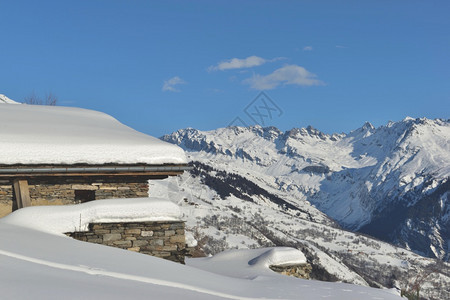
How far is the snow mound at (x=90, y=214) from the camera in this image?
9.39m

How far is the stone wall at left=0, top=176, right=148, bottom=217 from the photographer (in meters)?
10.5

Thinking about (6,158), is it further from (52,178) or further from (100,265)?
(100,265)

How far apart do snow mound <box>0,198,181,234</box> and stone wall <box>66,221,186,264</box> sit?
0.12m

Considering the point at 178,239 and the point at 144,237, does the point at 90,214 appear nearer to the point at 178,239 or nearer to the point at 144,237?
the point at 144,237

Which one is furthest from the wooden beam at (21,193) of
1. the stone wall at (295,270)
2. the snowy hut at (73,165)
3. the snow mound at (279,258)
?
the stone wall at (295,270)

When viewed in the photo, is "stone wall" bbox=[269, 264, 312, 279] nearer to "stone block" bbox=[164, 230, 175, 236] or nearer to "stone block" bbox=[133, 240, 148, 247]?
"stone block" bbox=[164, 230, 175, 236]

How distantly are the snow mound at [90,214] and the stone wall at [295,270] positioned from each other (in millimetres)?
5424

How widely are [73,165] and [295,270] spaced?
822cm

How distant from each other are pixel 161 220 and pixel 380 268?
8000 inches

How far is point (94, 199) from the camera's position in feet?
36.2

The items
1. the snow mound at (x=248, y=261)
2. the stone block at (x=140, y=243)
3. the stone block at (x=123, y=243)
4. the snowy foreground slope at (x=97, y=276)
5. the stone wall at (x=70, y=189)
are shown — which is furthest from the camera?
the snow mound at (x=248, y=261)

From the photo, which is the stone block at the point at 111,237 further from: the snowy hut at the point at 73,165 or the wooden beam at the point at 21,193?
the wooden beam at the point at 21,193

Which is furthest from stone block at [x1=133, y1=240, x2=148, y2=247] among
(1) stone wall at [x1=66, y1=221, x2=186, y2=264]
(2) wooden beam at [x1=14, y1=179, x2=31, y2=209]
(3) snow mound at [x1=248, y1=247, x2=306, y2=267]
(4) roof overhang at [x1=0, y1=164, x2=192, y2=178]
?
(3) snow mound at [x1=248, y1=247, x2=306, y2=267]

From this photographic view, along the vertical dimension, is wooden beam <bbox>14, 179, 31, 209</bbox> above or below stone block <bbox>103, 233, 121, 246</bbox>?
above
